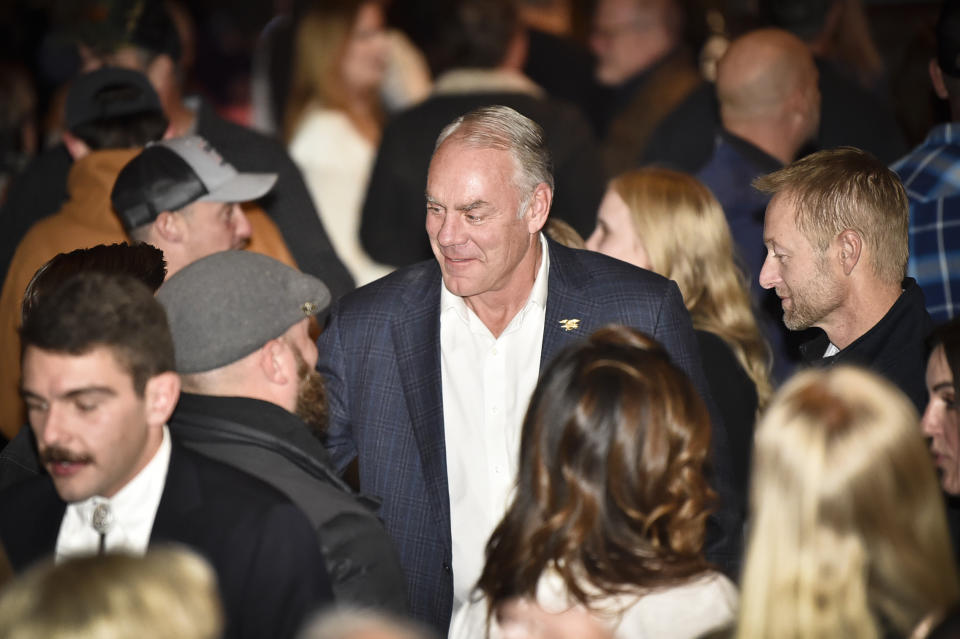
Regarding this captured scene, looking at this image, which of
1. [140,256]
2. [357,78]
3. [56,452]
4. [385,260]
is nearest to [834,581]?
[56,452]

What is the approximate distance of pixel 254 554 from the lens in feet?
7.58

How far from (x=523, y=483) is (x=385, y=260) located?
3151 mm

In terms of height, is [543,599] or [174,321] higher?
[174,321]

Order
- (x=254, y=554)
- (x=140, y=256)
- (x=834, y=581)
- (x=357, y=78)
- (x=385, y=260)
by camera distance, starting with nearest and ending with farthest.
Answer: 1. (x=834, y=581)
2. (x=254, y=554)
3. (x=140, y=256)
4. (x=385, y=260)
5. (x=357, y=78)

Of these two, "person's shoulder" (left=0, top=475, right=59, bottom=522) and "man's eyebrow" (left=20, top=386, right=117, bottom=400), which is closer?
"man's eyebrow" (left=20, top=386, right=117, bottom=400)

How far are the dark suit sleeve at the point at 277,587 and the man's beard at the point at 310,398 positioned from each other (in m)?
0.56

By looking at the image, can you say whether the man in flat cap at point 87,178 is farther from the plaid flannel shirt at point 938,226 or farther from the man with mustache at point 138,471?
the plaid flannel shirt at point 938,226

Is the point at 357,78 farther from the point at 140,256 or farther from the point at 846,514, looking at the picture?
the point at 846,514

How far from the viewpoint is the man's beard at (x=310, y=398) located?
284 centimetres

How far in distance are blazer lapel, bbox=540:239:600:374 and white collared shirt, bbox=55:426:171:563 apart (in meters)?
1.12

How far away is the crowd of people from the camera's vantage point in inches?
78.4

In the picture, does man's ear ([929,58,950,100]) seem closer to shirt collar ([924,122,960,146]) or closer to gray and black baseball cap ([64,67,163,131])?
shirt collar ([924,122,960,146])

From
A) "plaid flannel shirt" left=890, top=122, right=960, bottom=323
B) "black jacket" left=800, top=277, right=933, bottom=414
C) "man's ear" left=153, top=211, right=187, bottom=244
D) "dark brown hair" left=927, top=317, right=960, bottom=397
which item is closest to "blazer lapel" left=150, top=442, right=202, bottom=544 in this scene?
"man's ear" left=153, top=211, right=187, bottom=244

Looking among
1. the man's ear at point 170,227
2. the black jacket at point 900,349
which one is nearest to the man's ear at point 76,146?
the man's ear at point 170,227
